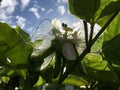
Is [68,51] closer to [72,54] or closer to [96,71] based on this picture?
[72,54]

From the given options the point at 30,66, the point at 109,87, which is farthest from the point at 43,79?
the point at 109,87

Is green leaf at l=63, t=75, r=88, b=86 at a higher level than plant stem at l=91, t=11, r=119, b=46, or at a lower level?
lower

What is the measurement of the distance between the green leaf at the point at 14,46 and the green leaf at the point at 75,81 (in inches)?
5.3

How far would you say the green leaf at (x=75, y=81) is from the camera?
0.82 metres

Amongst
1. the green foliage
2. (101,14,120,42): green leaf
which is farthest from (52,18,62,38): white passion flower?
(101,14,120,42): green leaf

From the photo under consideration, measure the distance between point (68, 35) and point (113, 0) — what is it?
0.13m

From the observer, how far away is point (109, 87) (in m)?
0.79

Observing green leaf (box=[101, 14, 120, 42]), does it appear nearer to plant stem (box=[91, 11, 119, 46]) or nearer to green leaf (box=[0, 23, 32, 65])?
plant stem (box=[91, 11, 119, 46])

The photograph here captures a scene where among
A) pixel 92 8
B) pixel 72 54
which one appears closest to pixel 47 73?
pixel 72 54

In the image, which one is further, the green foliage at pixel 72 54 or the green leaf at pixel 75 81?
the green leaf at pixel 75 81

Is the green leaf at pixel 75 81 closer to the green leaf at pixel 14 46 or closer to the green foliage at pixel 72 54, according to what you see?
the green foliage at pixel 72 54

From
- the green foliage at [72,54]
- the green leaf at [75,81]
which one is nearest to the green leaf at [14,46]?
the green foliage at [72,54]

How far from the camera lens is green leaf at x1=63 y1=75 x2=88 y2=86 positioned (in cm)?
82

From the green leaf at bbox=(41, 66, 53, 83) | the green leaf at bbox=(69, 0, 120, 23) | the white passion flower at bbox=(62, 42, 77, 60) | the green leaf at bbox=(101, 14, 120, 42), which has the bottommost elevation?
the green leaf at bbox=(41, 66, 53, 83)
